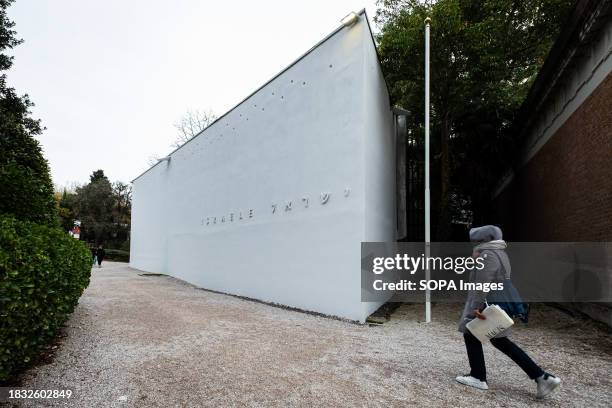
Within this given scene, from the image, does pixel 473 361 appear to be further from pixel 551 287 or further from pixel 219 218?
pixel 219 218

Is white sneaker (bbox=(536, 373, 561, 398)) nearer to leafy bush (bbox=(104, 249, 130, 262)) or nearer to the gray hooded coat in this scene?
the gray hooded coat

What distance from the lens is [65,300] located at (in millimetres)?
4699

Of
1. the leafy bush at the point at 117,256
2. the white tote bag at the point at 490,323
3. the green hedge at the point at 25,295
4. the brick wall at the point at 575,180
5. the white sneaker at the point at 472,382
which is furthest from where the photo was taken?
the leafy bush at the point at 117,256

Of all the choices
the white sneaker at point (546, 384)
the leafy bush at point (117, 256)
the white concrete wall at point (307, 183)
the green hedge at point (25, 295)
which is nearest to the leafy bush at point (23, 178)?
the green hedge at point (25, 295)

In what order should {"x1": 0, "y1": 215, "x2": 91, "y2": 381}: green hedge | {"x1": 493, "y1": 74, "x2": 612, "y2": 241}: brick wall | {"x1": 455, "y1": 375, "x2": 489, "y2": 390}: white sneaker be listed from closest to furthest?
{"x1": 0, "y1": 215, "x2": 91, "y2": 381}: green hedge → {"x1": 455, "y1": 375, "x2": 489, "y2": 390}: white sneaker → {"x1": 493, "y1": 74, "x2": 612, "y2": 241}: brick wall

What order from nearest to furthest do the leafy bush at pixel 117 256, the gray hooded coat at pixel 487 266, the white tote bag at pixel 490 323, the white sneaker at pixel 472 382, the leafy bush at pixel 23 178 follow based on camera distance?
the white tote bag at pixel 490 323 < the gray hooded coat at pixel 487 266 < the white sneaker at pixel 472 382 < the leafy bush at pixel 23 178 < the leafy bush at pixel 117 256

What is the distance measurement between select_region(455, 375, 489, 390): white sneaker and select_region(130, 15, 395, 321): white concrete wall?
324 centimetres

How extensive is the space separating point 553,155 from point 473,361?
8.41m

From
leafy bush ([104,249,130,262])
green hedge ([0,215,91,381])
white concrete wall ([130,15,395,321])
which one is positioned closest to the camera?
green hedge ([0,215,91,381])

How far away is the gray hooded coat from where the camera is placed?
3.70 meters

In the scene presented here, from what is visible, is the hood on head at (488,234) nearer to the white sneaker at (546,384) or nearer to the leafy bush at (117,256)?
the white sneaker at (546,384)

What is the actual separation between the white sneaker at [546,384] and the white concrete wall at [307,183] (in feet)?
12.4

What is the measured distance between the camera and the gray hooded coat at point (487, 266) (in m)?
3.70

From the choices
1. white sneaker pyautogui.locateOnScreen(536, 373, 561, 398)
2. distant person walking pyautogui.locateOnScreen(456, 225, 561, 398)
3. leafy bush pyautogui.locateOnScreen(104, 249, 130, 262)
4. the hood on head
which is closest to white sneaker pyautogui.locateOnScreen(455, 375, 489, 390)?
distant person walking pyautogui.locateOnScreen(456, 225, 561, 398)
